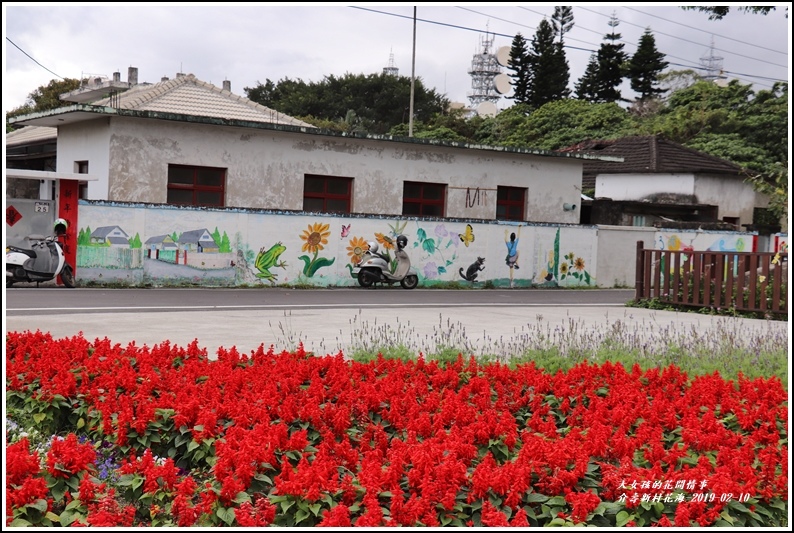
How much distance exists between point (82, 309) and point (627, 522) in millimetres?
12811

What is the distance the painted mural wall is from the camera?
21797 millimetres

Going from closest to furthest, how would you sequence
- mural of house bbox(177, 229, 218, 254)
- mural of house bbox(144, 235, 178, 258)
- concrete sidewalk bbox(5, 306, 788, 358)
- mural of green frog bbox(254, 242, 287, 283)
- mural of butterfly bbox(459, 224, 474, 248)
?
concrete sidewalk bbox(5, 306, 788, 358)
mural of house bbox(144, 235, 178, 258)
mural of house bbox(177, 229, 218, 254)
mural of green frog bbox(254, 242, 287, 283)
mural of butterfly bbox(459, 224, 474, 248)

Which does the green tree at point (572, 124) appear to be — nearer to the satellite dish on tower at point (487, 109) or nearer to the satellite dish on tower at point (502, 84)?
the satellite dish on tower at point (502, 84)

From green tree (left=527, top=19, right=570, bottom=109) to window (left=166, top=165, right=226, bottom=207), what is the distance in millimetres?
48228

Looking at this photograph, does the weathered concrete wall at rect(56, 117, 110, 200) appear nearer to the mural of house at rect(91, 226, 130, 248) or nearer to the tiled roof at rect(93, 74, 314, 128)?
the mural of house at rect(91, 226, 130, 248)

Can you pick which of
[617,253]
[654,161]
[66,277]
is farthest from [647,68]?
[66,277]

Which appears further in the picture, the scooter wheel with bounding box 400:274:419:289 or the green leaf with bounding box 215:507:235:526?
the scooter wheel with bounding box 400:274:419:289

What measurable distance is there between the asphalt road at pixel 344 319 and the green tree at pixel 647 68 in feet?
161

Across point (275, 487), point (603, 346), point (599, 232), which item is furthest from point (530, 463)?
point (599, 232)

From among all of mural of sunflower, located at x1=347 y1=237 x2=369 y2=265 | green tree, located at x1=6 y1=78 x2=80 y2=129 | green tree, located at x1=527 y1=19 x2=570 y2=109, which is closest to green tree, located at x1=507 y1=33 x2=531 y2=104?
green tree, located at x1=527 y1=19 x2=570 y2=109

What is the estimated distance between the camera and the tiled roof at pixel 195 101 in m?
32.8

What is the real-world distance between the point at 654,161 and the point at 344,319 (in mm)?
30042

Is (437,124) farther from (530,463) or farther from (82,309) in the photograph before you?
(530,463)

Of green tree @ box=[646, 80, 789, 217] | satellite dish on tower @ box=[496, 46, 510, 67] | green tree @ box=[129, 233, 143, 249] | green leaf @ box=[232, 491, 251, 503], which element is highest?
satellite dish on tower @ box=[496, 46, 510, 67]
